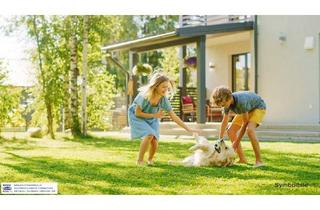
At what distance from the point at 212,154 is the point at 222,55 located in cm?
749

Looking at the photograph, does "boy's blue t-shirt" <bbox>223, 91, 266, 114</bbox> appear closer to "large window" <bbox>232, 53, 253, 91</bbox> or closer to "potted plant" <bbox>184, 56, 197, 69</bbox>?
"large window" <bbox>232, 53, 253, 91</bbox>

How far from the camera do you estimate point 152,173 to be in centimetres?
445

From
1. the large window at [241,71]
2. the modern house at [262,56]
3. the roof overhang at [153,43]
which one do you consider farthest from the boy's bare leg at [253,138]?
the large window at [241,71]

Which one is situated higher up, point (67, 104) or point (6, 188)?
point (67, 104)

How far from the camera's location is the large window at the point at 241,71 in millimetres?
11689

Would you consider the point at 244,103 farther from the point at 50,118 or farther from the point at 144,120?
the point at 50,118

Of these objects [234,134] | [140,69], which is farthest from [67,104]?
[234,134]

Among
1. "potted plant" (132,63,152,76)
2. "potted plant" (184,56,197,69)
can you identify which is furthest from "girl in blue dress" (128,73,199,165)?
"potted plant" (184,56,197,69)

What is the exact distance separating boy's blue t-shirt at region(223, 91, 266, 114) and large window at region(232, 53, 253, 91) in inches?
258

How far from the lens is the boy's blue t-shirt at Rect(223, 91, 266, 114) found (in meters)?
4.87
